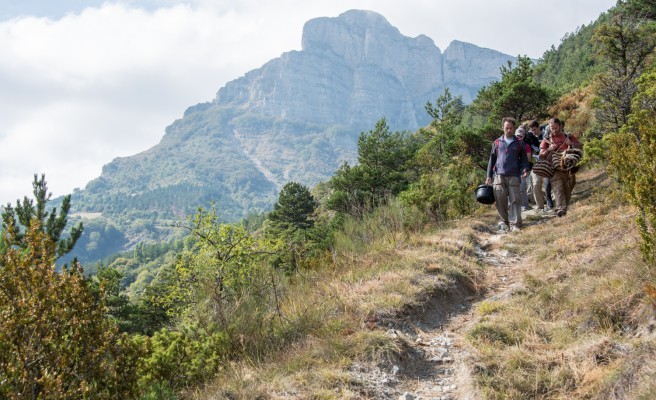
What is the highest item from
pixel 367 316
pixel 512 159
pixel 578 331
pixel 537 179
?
pixel 512 159

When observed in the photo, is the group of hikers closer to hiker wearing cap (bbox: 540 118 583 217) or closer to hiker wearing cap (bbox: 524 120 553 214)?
hiker wearing cap (bbox: 540 118 583 217)

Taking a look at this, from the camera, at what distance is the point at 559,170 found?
9258 millimetres

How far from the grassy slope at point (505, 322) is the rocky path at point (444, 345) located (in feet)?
0.40

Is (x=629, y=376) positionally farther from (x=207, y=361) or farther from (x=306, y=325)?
(x=207, y=361)

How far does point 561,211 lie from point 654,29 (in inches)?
542

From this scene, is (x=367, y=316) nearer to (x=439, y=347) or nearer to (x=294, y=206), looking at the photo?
(x=439, y=347)

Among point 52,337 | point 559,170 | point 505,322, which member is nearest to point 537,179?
point 559,170

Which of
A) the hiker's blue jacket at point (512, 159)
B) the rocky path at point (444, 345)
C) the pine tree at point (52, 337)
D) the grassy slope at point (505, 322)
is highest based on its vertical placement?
the hiker's blue jacket at point (512, 159)

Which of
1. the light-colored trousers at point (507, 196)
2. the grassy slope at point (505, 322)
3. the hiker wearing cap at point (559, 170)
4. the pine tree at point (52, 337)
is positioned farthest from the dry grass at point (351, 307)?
the hiker wearing cap at point (559, 170)

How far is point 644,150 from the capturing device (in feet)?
12.0

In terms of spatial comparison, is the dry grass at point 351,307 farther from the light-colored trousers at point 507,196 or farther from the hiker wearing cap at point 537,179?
the hiker wearing cap at point 537,179

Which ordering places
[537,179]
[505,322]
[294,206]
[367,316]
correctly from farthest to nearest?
[294,206], [537,179], [367,316], [505,322]

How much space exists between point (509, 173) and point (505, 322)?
553cm

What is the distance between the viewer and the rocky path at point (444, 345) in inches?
138
